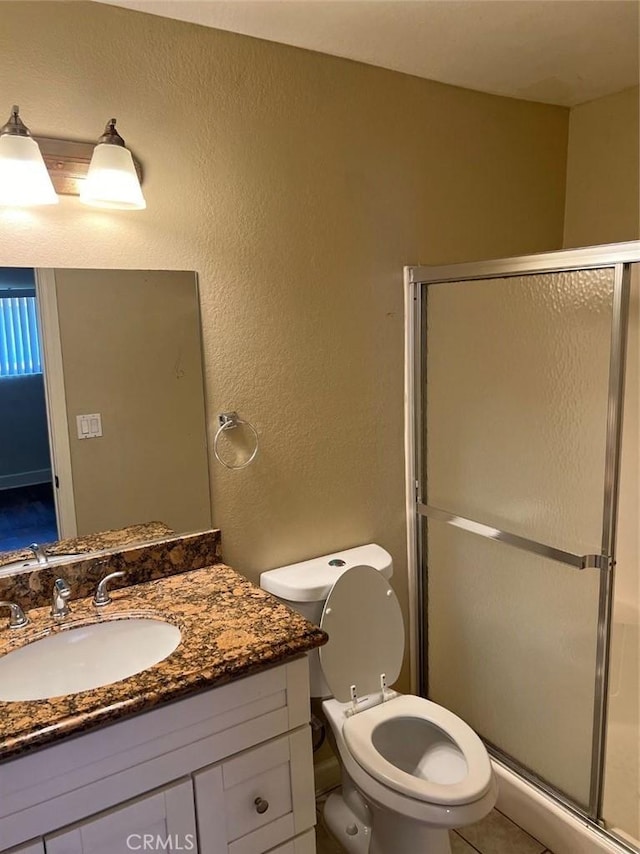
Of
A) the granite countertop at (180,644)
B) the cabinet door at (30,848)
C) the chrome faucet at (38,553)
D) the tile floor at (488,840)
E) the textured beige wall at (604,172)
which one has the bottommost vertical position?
the tile floor at (488,840)

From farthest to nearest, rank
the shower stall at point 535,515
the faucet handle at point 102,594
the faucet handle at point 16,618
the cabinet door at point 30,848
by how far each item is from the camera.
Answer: the shower stall at point 535,515
the faucet handle at point 102,594
the faucet handle at point 16,618
the cabinet door at point 30,848

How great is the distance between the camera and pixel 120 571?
5.57 feet

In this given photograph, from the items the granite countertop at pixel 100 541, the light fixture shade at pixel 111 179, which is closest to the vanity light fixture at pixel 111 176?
the light fixture shade at pixel 111 179

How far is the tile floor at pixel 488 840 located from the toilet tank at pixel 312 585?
0.49 m

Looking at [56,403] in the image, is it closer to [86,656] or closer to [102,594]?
[102,594]

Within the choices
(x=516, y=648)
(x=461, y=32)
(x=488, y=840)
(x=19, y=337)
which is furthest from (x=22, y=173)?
(x=488, y=840)

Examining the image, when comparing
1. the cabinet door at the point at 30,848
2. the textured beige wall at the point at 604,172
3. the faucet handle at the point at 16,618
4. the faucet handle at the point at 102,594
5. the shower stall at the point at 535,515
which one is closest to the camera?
the cabinet door at the point at 30,848

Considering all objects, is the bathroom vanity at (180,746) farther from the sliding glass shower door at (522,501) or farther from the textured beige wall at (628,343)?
the textured beige wall at (628,343)

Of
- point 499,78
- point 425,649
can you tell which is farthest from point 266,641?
point 499,78

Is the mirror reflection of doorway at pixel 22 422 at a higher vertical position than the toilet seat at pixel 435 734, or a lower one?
higher

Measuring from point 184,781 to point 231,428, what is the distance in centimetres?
91

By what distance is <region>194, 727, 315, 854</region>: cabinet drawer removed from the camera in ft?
4.45

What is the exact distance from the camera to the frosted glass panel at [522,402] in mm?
1776

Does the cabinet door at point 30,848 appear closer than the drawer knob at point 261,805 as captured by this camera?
Yes
